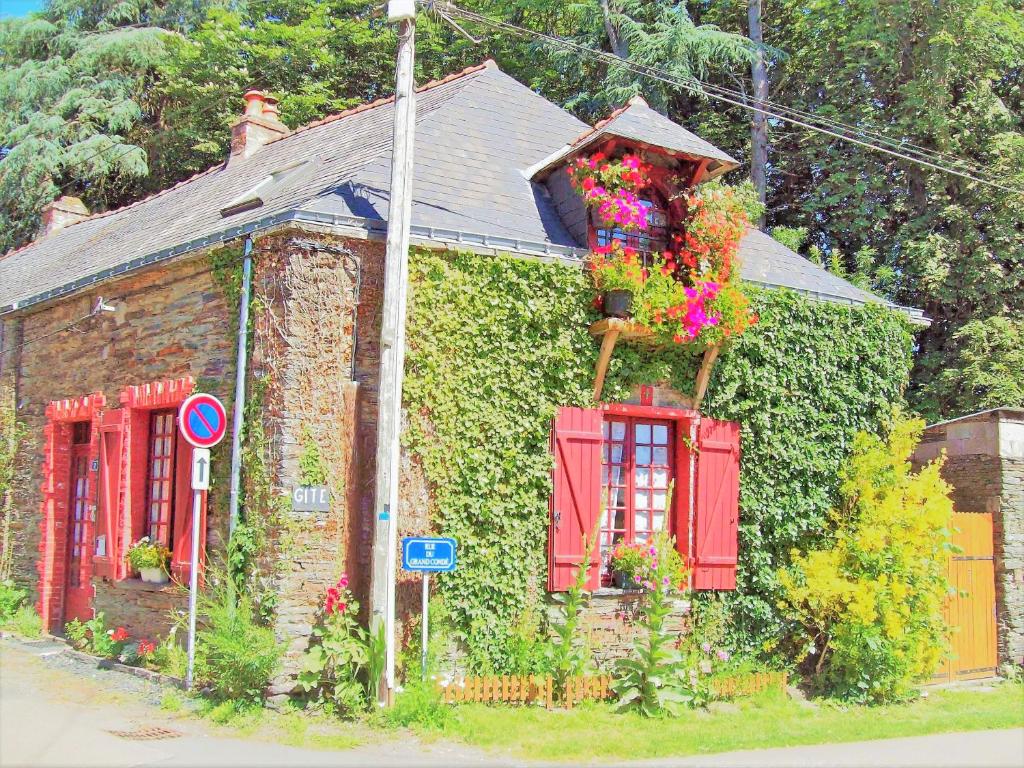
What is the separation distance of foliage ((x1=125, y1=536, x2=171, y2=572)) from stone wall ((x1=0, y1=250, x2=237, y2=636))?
352 mm

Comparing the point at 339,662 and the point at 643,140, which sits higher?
the point at 643,140

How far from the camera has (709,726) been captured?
9141 mm

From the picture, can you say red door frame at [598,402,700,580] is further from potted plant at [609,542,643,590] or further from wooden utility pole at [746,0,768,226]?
wooden utility pole at [746,0,768,226]

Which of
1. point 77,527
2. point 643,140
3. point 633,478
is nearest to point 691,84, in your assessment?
→ point 643,140

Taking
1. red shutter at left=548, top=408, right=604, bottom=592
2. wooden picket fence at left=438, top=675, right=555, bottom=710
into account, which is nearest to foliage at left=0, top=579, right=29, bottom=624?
wooden picket fence at left=438, top=675, right=555, bottom=710

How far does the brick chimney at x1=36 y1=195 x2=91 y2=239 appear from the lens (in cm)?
2156

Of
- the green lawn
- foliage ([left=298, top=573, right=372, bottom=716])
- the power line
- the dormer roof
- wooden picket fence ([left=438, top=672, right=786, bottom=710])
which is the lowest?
the green lawn

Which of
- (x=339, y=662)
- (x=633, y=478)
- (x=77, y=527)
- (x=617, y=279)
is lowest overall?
(x=339, y=662)

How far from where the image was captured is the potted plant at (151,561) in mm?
10555

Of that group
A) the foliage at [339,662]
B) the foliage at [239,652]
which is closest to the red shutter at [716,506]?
the foliage at [339,662]

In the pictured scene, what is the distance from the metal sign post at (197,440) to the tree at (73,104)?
54.4ft

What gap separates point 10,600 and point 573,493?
8169 mm

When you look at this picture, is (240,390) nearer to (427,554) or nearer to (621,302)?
(427,554)

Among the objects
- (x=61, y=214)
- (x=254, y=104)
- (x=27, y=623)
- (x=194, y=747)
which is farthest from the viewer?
(x=61, y=214)
